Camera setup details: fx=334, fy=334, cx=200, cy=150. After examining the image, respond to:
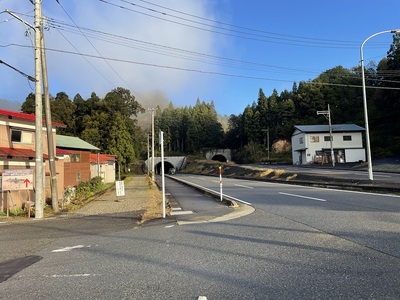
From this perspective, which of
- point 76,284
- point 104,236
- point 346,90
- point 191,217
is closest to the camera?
point 76,284

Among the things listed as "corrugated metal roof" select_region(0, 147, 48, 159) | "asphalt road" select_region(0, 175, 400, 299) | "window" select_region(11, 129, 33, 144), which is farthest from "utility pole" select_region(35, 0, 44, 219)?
"asphalt road" select_region(0, 175, 400, 299)

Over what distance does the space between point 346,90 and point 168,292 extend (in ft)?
308

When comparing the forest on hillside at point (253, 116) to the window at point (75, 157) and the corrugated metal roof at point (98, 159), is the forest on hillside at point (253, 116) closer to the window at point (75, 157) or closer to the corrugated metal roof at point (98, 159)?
the corrugated metal roof at point (98, 159)

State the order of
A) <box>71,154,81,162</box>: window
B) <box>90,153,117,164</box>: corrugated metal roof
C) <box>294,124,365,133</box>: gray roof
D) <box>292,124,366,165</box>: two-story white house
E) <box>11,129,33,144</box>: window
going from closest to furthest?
<box>11,129,33,144</box>: window < <box>71,154,81,162</box>: window < <box>90,153,117,164</box>: corrugated metal roof < <box>294,124,365,133</box>: gray roof < <box>292,124,366,165</box>: two-story white house

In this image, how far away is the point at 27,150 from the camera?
1930cm

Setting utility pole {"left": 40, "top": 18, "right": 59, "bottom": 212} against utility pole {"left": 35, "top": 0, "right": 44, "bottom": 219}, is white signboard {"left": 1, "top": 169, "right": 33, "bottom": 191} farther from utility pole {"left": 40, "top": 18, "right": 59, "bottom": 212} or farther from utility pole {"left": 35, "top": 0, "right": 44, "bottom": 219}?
utility pole {"left": 40, "top": 18, "right": 59, "bottom": 212}

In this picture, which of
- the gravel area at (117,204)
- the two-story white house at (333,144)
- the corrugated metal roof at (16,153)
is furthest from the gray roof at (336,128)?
the corrugated metal roof at (16,153)

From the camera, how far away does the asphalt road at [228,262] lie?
4.40 metres

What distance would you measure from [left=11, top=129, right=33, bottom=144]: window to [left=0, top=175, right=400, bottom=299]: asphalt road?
1164 cm

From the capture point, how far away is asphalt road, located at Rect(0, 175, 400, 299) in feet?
14.4

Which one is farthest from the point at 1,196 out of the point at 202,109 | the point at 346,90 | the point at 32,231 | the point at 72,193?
the point at 202,109

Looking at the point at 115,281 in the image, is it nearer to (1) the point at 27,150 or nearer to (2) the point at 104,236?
(2) the point at 104,236

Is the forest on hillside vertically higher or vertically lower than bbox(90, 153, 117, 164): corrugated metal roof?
higher

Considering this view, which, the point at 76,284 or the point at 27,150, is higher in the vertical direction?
the point at 27,150
